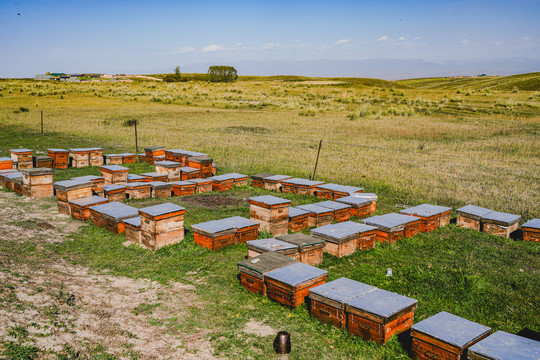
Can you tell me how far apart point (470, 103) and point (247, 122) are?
27.6 m

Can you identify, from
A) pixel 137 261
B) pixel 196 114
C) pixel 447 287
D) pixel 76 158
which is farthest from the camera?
pixel 196 114

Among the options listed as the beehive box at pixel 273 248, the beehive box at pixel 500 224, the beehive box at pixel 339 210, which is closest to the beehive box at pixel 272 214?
the beehive box at pixel 339 210

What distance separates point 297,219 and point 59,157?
11639 mm

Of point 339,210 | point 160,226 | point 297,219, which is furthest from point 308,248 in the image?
point 160,226

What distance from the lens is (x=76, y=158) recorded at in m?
16.4

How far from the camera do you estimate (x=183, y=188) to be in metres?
12.9

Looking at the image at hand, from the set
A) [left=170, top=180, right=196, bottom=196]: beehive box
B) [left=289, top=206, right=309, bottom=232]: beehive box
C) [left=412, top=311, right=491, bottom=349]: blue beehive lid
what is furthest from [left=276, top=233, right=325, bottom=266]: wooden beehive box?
[left=170, top=180, right=196, bottom=196]: beehive box

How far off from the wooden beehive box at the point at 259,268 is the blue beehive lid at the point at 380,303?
1.55 metres

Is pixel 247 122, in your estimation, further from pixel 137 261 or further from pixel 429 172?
pixel 137 261

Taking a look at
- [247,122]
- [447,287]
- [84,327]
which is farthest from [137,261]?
[247,122]

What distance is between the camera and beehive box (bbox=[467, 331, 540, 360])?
4.26 m

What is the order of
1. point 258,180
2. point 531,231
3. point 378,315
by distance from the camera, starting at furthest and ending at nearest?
1. point 258,180
2. point 531,231
3. point 378,315

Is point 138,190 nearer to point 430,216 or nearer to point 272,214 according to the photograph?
point 272,214

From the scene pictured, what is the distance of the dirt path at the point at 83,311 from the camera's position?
495cm
